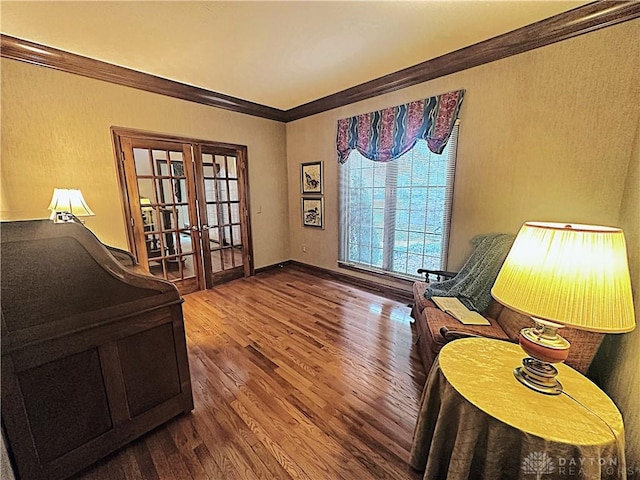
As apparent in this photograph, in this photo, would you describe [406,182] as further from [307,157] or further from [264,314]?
[264,314]

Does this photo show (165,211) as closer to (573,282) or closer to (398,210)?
(398,210)

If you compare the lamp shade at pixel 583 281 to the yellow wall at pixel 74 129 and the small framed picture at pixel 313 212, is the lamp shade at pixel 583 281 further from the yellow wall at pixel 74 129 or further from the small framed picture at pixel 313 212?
the small framed picture at pixel 313 212

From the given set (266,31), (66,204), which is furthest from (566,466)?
(66,204)

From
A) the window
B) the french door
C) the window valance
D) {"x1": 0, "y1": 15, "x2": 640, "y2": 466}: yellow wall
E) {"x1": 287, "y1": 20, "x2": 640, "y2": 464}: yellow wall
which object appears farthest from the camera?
the french door

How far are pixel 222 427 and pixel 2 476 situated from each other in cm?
91

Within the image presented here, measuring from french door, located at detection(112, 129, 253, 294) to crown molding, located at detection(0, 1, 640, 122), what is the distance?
0.59 meters

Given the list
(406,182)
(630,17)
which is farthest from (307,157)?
(630,17)

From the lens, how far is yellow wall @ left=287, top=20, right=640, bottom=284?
1.94 meters

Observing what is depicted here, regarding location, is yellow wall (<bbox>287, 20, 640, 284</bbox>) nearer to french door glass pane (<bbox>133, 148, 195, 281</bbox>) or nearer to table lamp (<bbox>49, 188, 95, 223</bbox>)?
french door glass pane (<bbox>133, 148, 195, 281</bbox>)

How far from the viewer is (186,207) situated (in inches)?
144

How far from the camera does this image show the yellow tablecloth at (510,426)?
87 cm

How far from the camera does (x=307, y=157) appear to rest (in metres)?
4.36

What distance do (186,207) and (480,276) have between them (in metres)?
3.63

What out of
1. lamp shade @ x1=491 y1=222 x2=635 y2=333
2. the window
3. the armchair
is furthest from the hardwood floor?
lamp shade @ x1=491 y1=222 x2=635 y2=333
